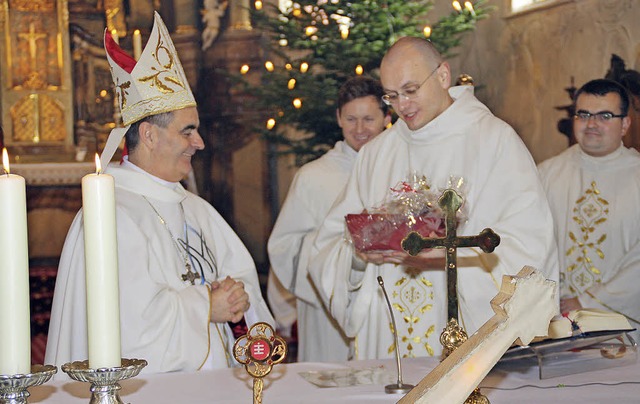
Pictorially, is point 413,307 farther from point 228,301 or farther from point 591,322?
point 591,322

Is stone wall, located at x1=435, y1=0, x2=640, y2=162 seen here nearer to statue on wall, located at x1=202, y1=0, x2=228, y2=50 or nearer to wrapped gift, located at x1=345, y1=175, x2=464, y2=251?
statue on wall, located at x1=202, y1=0, x2=228, y2=50

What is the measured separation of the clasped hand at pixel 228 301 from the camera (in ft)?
13.4

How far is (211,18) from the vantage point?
1190 cm

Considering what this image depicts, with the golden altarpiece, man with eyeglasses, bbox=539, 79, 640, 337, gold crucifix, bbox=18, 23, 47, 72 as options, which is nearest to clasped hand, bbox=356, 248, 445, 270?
man with eyeglasses, bbox=539, 79, 640, 337

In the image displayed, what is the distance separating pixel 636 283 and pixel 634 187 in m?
0.70

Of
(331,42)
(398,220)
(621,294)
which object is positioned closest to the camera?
(398,220)

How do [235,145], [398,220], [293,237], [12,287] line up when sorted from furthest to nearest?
1. [235,145]
2. [293,237]
3. [398,220]
4. [12,287]

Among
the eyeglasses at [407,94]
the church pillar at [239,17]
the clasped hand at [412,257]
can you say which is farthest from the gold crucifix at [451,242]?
the church pillar at [239,17]

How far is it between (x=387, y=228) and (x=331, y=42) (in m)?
5.26

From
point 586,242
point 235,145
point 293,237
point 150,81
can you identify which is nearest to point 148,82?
point 150,81

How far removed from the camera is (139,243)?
4.09m

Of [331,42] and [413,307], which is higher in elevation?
[331,42]

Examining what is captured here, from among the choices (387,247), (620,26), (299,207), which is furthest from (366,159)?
(620,26)

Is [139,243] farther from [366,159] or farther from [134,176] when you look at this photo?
[366,159]
